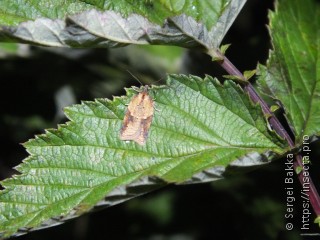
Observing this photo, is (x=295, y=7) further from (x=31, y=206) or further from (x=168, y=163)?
(x=31, y=206)

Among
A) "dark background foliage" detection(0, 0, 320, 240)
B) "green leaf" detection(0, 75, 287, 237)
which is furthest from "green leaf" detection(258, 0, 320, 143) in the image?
"dark background foliage" detection(0, 0, 320, 240)

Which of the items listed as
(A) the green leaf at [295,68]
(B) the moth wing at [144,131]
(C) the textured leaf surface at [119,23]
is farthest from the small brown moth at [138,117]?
(A) the green leaf at [295,68]

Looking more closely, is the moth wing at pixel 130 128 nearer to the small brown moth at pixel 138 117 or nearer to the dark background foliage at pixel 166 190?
the small brown moth at pixel 138 117

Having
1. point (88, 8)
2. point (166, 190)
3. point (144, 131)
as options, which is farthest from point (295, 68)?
point (166, 190)

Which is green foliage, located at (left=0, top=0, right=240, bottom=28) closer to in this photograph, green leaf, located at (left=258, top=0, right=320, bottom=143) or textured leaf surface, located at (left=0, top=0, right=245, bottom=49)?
textured leaf surface, located at (left=0, top=0, right=245, bottom=49)

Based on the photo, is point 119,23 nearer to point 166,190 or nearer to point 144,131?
point 144,131

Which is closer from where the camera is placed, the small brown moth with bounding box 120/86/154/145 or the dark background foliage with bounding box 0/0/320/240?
the small brown moth with bounding box 120/86/154/145
